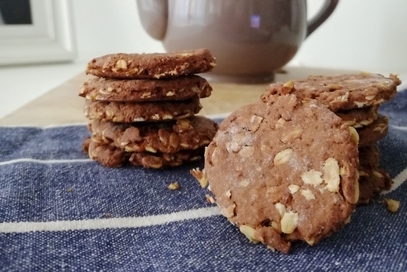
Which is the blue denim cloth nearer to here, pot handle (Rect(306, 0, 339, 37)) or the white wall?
pot handle (Rect(306, 0, 339, 37))

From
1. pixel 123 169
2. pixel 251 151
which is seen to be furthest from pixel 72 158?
pixel 251 151

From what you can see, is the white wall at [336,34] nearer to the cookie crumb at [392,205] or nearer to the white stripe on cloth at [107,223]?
the cookie crumb at [392,205]

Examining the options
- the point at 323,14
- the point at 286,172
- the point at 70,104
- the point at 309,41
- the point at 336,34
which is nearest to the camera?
the point at 286,172

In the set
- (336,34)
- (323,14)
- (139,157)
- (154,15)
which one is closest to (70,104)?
(154,15)

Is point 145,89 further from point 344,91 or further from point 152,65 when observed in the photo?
point 344,91

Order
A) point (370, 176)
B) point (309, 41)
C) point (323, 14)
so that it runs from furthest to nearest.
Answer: point (309, 41) → point (323, 14) → point (370, 176)

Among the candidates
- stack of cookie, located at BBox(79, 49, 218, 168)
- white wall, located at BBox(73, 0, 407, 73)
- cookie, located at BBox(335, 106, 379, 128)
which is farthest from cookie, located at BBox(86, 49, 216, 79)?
white wall, located at BBox(73, 0, 407, 73)
